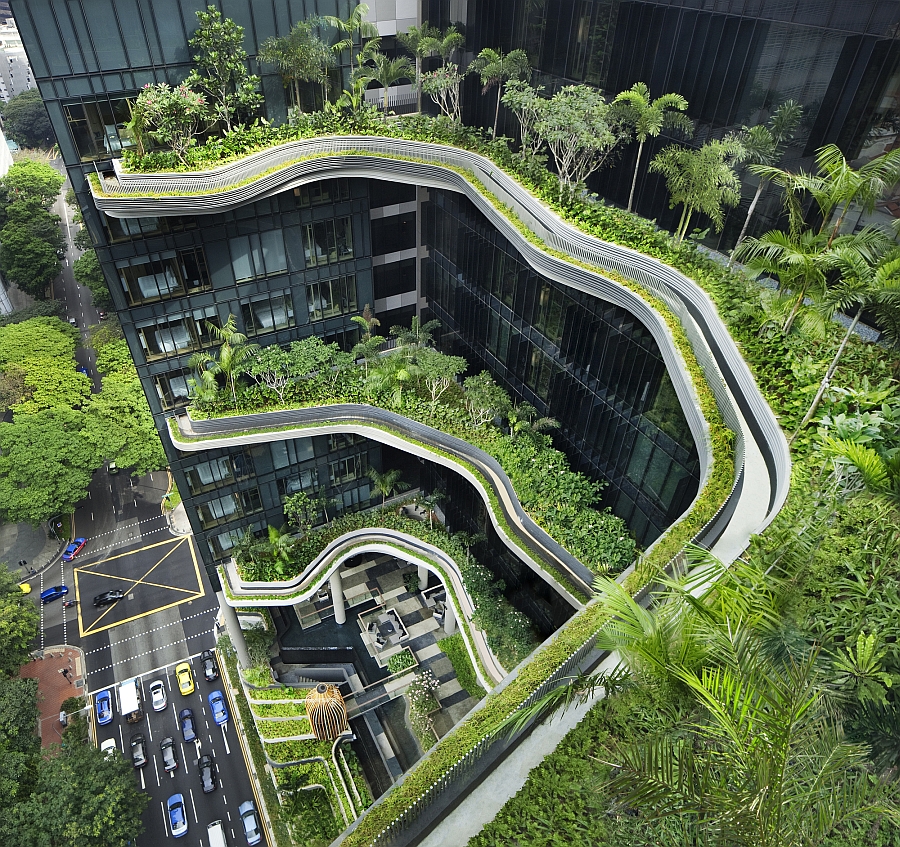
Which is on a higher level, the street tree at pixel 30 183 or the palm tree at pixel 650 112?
the palm tree at pixel 650 112

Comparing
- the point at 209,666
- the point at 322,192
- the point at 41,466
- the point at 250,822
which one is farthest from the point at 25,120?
the point at 250,822

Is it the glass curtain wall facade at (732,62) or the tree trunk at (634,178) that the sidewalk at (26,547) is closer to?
the glass curtain wall facade at (732,62)

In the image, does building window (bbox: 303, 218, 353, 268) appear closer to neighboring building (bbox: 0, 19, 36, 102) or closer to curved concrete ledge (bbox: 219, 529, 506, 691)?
curved concrete ledge (bbox: 219, 529, 506, 691)

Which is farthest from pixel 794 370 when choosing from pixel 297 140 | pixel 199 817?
pixel 199 817

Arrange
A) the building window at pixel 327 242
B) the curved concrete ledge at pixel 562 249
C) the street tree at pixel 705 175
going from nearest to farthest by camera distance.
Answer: the curved concrete ledge at pixel 562 249
the street tree at pixel 705 175
the building window at pixel 327 242

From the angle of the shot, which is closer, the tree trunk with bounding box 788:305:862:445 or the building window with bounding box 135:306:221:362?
the tree trunk with bounding box 788:305:862:445

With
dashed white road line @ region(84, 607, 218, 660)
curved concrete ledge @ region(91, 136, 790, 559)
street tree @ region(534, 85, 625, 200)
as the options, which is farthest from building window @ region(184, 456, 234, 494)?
street tree @ region(534, 85, 625, 200)

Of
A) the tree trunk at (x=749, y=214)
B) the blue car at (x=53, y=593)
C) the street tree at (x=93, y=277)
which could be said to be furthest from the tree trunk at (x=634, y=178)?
the street tree at (x=93, y=277)
